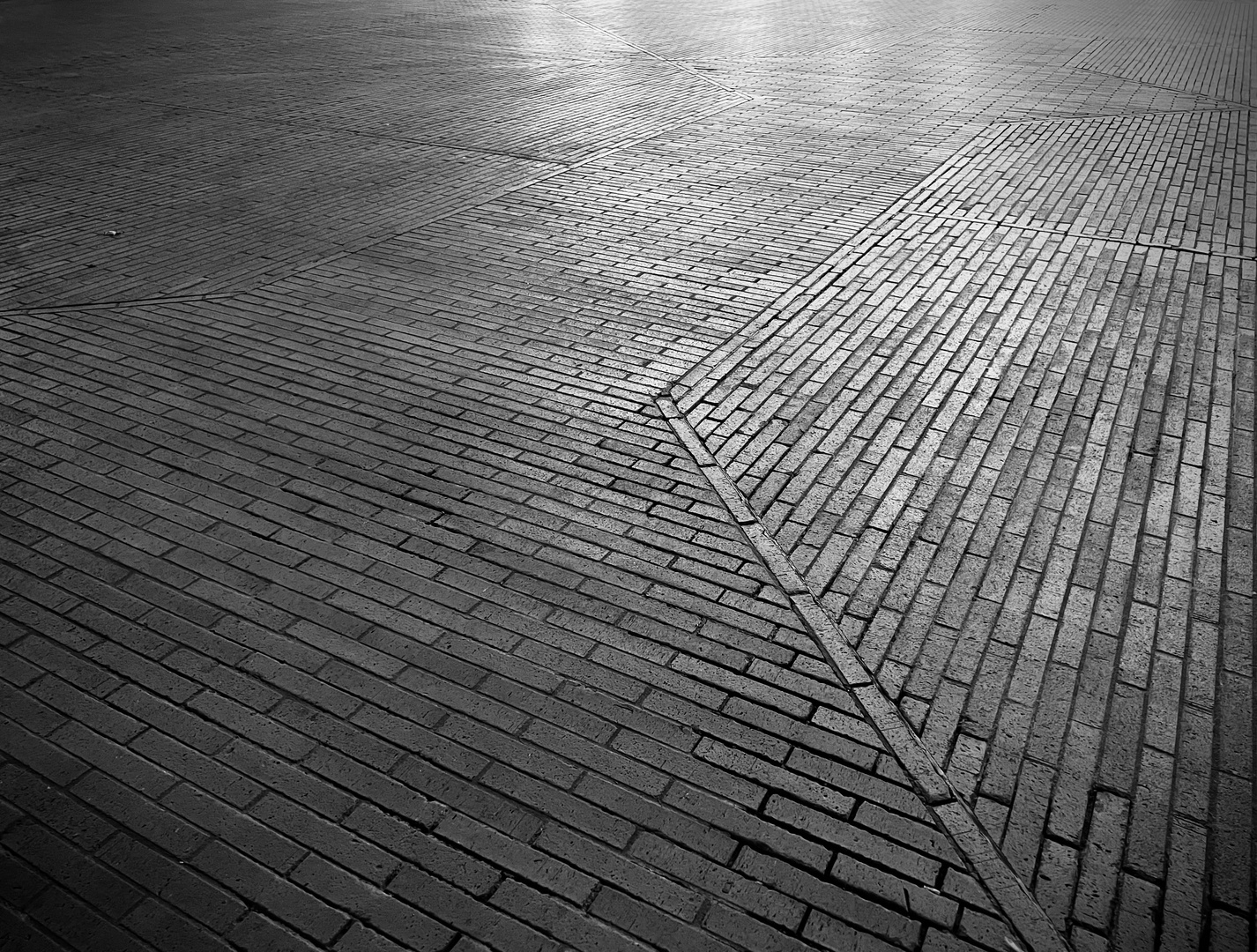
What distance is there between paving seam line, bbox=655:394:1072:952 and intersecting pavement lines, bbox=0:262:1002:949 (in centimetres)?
7

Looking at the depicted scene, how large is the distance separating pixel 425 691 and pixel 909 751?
5.67 feet

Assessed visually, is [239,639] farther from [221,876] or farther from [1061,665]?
[1061,665]

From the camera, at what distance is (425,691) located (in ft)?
11.2

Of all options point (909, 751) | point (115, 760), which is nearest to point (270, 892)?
point (115, 760)

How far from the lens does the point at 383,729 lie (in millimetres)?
3279

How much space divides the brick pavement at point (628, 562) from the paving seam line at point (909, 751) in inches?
0.6

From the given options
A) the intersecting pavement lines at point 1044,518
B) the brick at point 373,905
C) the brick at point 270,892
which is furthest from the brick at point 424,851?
the intersecting pavement lines at point 1044,518

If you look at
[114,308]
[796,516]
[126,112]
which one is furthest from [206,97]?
[796,516]

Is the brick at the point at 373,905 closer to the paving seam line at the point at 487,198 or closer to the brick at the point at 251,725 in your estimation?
the brick at the point at 251,725

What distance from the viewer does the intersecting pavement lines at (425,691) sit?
277 cm

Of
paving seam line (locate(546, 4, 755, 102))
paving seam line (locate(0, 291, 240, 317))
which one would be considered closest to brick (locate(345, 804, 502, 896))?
paving seam line (locate(0, 291, 240, 317))

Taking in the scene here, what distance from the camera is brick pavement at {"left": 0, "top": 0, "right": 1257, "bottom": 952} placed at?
9.26 ft

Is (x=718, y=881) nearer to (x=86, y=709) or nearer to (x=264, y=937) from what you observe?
(x=264, y=937)

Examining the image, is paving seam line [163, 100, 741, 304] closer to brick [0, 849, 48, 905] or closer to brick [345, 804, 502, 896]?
brick [0, 849, 48, 905]
